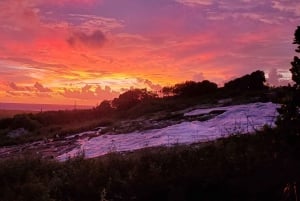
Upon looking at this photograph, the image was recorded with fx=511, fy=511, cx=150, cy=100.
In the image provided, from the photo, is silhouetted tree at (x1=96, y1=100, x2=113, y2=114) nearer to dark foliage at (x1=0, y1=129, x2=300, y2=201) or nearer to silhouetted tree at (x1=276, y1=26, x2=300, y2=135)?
dark foliage at (x1=0, y1=129, x2=300, y2=201)

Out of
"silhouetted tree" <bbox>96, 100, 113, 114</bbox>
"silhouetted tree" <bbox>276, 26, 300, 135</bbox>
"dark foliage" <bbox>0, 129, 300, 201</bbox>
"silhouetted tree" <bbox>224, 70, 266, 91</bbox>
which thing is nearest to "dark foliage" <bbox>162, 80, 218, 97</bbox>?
"silhouetted tree" <bbox>224, 70, 266, 91</bbox>

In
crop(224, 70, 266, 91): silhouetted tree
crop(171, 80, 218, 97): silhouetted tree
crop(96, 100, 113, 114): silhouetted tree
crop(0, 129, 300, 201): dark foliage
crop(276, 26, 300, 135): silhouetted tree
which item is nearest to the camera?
crop(276, 26, 300, 135): silhouetted tree

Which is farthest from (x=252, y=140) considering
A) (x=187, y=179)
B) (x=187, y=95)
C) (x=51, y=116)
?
(x=51, y=116)

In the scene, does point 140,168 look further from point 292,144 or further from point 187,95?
point 187,95

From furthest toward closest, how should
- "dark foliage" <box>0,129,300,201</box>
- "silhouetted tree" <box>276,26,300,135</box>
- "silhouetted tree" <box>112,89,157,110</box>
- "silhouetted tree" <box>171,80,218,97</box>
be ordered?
"silhouetted tree" <box>112,89,157,110</box> → "silhouetted tree" <box>171,80,218,97</box> → "dark foliage" <box>0,129,300,201</box> → "silhouetted tree" <box>276,26,300,135</box>

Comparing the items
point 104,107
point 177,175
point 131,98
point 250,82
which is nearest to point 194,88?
point 250,82

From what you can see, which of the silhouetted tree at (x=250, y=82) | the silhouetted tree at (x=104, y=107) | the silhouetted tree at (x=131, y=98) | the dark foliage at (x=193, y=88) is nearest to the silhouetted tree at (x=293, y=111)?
the silhouetted tree at (x=250, y=82)

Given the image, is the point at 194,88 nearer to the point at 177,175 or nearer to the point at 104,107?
the point at 104,107

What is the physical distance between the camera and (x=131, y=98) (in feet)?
153

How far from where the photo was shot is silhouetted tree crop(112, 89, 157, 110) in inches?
1788

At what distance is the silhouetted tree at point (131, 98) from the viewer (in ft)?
149

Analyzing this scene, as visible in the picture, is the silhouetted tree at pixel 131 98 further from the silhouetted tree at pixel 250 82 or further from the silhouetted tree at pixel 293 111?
the silhouetted tree at pixel 293 111

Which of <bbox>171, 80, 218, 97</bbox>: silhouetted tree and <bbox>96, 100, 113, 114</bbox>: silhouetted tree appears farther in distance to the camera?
<bbox>96, 100, 113, 114</bbox>: silhouetted tree

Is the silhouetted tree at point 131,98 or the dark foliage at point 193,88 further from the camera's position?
the silhouetted tree at point 131,98
